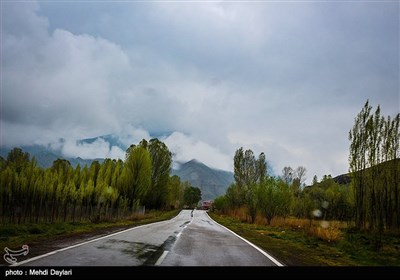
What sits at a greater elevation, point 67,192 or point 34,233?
point 67,192

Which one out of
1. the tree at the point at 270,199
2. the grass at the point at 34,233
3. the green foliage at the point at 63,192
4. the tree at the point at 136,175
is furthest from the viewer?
the tree at the point at 136,175

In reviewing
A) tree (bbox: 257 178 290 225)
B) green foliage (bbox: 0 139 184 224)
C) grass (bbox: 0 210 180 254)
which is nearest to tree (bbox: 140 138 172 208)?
green foliage (bbox: 0 139 184 224)

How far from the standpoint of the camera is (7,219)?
24844mm

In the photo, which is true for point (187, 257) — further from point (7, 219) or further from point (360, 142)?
point (360, 142)

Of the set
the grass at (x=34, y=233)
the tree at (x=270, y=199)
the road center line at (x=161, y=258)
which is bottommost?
the grass at (x=34, y=233)

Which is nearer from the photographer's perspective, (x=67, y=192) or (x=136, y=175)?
(x=67, y=192)

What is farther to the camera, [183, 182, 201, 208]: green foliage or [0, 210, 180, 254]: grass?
[183, 182, 201, 208]: green foliage

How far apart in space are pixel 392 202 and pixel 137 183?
33201 millimetres

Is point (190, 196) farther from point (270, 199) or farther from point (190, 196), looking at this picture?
point (270, 199)

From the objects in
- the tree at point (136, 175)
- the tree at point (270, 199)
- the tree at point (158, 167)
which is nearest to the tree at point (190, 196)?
the tree at point (158, 167)

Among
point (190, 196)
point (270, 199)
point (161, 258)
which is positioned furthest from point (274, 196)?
point (190, 196)

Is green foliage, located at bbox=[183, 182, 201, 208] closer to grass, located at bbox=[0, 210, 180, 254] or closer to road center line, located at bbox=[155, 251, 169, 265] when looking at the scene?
grass, located at bbox=[0, 210, 180, 254]

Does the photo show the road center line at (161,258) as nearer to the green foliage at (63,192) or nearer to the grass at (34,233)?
the grass at (34,233)

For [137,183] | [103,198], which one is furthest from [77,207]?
[137,183]
